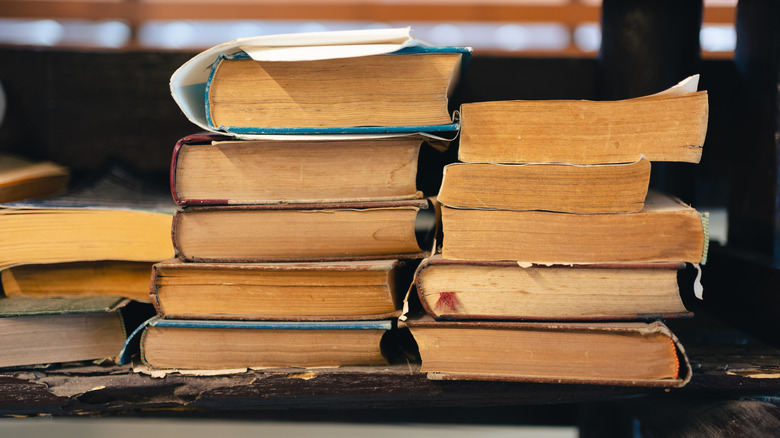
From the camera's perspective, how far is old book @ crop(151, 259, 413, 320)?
26.7 inches

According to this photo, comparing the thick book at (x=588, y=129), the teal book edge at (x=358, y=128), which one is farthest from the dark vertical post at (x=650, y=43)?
the teal book edge at (x=358, y=128)

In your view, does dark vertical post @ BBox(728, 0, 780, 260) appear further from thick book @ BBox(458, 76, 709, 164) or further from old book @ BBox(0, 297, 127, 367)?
old book @ BBox(0, 297, 127, 367)

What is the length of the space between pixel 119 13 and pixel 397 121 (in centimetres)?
209

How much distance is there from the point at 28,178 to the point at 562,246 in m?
0.90

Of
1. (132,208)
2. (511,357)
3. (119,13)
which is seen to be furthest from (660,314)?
(119,13)

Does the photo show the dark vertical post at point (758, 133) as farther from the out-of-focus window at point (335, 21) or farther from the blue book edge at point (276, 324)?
the out-of-focus window at point (335, 21)

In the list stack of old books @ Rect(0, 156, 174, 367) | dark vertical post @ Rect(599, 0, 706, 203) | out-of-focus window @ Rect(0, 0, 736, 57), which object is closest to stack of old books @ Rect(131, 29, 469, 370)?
stack of old books @ Rect(0, 156, 174, 367)

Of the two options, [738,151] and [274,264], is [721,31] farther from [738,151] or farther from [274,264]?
[274,264]

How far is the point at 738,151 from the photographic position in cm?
93

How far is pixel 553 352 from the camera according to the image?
0.65m

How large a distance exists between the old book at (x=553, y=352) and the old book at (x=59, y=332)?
1.44 ft

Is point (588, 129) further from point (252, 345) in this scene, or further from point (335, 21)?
point (335, 21)

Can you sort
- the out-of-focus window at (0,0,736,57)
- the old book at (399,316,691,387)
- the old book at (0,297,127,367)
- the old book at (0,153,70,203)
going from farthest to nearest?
1. the out-of-focus window at (0,0,736,57)
2. the old book at (0,153,70,203)
3. the old book at (0,297,127,367)
4. the old book at (399,316,691,387)

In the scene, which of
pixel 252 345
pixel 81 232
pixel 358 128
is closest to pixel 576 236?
pixel 358 128
